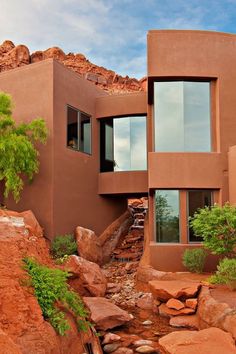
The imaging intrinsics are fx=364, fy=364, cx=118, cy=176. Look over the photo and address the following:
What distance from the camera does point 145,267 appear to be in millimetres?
12461

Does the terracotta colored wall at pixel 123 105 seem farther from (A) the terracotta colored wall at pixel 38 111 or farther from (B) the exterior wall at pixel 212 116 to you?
(B) the exterior wall at pixel 212 116

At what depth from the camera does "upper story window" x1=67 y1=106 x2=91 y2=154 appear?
15211 millimetres

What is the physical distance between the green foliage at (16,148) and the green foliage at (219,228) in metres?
6.32

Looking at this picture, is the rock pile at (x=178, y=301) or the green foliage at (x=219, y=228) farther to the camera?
the green foliage at (x=219, y=228)

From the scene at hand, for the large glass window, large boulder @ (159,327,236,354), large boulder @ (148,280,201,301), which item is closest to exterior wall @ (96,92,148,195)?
the large glass window

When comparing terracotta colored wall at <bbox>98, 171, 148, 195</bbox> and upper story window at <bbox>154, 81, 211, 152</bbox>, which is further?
terracotta colored wall at <bbox>98, 171, 148, 195</bbox>

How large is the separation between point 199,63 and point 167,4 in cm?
596

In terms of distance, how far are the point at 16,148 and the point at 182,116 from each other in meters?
5.83

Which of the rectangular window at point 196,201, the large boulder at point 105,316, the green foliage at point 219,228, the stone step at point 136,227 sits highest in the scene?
the rectangular window at point 196,201

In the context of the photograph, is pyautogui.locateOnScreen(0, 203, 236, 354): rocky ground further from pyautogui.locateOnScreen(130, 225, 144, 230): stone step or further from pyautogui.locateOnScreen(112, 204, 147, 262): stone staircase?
pyautogui.locateOnScreen(130, 225, 144, 230): stone step

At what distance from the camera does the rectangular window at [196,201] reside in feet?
40.6

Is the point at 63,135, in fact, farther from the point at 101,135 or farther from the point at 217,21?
the point at 217,21

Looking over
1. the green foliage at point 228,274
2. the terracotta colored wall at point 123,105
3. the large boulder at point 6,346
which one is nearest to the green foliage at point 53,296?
the large boulder at point 6,346

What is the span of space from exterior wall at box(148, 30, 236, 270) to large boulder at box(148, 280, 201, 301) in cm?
195
